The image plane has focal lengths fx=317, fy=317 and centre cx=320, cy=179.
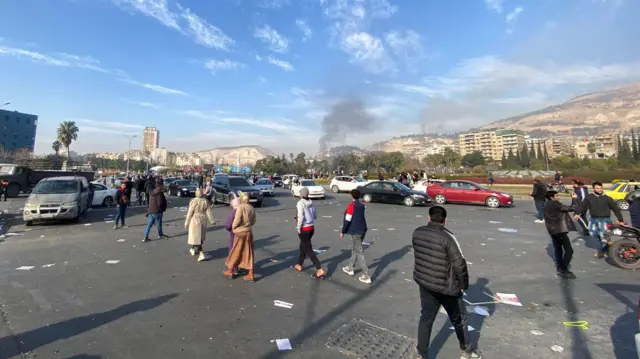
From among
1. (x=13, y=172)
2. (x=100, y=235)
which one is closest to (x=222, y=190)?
(x=100, y=235)

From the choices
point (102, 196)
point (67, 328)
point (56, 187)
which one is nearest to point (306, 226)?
point (67, 328)

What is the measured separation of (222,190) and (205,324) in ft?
49.6

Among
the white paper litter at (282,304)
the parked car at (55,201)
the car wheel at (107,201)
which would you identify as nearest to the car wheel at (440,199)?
the white paper litter at (282,304)

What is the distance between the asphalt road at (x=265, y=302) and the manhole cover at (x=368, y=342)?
8cm

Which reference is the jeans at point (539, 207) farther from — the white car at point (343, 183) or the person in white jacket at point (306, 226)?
the white car at point (343, 183)

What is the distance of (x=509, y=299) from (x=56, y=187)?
1529cm

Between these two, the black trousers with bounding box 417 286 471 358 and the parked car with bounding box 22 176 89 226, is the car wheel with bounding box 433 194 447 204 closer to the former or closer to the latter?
the black trousers with bounding box 417 286 471 358

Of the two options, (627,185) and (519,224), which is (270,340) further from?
(627,185)

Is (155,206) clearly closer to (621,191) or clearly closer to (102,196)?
(102,196)

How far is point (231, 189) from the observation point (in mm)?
17828

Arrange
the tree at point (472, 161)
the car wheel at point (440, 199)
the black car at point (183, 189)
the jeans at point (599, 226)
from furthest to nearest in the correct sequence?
the tree at point (472, 161) < the black car at point (183, 189) < the car wheel at point (440, 199) < the jeans at point (599, 226)

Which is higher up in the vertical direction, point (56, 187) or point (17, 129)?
point (17, 129)

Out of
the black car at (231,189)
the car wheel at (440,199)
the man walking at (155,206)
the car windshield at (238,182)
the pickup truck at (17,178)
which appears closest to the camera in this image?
the man walking at (155,206)

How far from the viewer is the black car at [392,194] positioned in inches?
706
